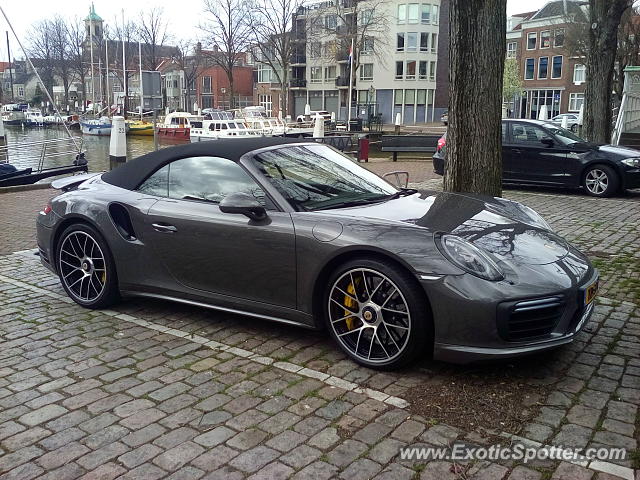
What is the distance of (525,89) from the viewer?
222ft

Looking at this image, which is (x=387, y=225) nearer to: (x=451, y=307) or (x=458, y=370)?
(x=451, y=307)

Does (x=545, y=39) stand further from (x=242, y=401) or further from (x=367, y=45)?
(x=242, y=401)

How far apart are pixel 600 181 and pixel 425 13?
191 feet

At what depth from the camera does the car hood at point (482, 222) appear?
12.5 ft

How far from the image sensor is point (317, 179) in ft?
14.9

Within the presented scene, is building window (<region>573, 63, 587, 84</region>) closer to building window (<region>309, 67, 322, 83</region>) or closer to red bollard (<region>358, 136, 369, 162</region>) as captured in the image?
building window (<region>309, 67, 322, 83</region>)

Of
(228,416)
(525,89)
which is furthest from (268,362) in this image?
(525,89)

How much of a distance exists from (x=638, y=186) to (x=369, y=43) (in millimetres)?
51031

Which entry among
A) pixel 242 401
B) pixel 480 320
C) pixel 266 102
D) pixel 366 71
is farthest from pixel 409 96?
pixel 242 401

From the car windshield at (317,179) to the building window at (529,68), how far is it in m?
69.0

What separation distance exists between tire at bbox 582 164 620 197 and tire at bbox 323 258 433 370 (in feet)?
29.9

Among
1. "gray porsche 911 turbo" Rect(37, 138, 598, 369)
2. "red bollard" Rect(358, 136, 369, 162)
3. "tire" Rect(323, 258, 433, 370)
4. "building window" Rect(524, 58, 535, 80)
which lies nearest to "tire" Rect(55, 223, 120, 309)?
"gray porsche 911 turbo" Rect(37, 138, 598, 369)

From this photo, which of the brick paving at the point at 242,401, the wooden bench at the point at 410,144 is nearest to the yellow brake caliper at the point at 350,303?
the brick paving at the point at 242,401

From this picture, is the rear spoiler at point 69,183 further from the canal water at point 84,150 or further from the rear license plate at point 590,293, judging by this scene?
the canal water at point 84,150
